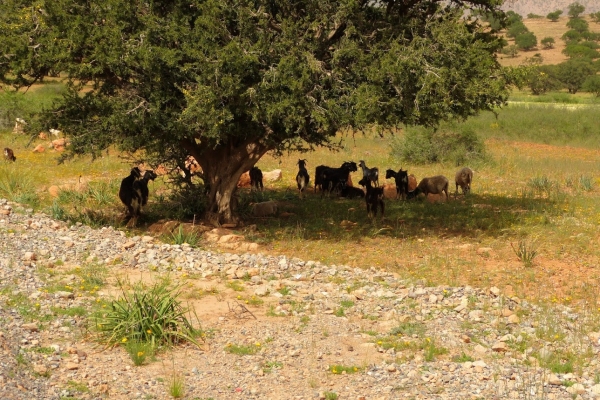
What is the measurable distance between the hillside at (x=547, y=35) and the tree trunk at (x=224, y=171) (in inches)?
2836

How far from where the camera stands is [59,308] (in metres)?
10.3

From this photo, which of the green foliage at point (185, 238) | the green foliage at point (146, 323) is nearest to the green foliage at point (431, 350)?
the green foliage at point (146, 323)

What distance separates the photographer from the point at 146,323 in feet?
30.8

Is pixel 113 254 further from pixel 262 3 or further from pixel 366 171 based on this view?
pixel 366 171

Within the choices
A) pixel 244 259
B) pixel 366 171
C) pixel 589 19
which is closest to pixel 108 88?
pixel 244 259

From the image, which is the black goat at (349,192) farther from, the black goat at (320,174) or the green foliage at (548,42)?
the green foliage at (548,42)

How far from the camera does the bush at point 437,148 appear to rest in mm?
27900

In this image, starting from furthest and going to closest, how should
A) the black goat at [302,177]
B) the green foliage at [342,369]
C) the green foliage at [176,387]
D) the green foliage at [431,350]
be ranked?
the black goat at [302,177] → the green foliage at [431,350] → the green foliage at [342,369] → the green foliage at [176,387]

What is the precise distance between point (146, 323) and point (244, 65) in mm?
6057

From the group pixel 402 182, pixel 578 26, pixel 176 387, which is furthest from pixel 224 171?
pixel 578 26

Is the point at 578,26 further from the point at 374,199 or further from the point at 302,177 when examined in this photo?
the point at 374,199

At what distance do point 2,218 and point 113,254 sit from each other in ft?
11.0

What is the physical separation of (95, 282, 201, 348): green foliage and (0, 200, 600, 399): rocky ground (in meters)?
0.18

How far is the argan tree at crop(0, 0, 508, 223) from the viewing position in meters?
13.7
